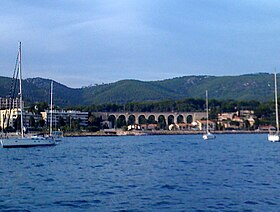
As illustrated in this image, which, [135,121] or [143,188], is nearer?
[143,188]

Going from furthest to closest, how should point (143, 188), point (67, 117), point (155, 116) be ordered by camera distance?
point (155, 116) → point (67, 117) → point (143, 188)

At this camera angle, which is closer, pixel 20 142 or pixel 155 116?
pixel 20 142

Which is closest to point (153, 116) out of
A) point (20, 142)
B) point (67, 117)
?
point (67, 117)

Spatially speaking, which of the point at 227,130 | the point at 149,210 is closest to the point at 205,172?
the point at 149,210

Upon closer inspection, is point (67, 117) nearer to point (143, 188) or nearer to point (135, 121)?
point (135, 121)

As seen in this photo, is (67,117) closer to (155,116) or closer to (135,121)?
(135,121)

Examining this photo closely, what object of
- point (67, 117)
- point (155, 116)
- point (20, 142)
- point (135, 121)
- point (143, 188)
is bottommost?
point (143, 188)

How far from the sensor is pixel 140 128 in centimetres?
18288

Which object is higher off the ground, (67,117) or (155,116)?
(155,116)

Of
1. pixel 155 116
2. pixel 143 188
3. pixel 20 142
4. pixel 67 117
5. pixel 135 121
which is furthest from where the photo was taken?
pixel 155 116

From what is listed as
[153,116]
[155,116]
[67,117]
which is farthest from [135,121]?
[67,117]

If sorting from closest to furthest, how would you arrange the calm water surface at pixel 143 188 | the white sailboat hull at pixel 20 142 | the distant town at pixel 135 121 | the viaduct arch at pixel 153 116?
the calm water surface at pixel 143 188 < the white sailboat hull at pixel 20 142 < the distant town at pixel 135 121 < the viaduct arch at pixel 153 116

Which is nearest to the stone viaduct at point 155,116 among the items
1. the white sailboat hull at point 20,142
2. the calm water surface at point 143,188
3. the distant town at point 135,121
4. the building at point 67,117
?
the distant town at point 135,121

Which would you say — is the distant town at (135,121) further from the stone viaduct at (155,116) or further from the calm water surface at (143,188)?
the calm water surface at (143,188)
